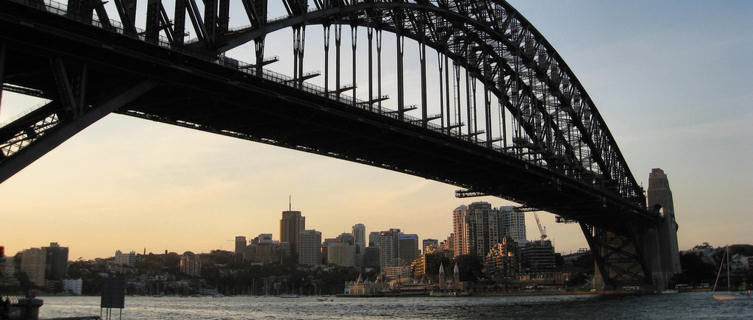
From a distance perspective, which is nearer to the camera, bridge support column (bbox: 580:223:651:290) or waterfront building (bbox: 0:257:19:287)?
bridge support column (bbox: 580:223:651:290)

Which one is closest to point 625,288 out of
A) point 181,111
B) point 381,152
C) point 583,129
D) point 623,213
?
point 623,213

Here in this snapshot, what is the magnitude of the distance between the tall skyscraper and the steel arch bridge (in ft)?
15.3

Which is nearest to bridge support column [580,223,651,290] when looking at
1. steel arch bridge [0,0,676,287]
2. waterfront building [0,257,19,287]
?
steel arch bridge [0,0,676,287]

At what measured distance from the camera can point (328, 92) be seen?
4344cm

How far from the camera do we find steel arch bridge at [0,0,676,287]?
28703 mm

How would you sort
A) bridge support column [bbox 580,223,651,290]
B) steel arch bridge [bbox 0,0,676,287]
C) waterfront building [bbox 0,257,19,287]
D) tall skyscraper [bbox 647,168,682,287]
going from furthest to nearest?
1. waterfront building [bbox 0,257,19,287]
2. tall skyscraper [bbox 647,168,682,287]
3. bridge support column [bbox 580,223,651,290]
4. steel arch bridge [bbox 0,0,676,287]

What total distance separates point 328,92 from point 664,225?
70.9m

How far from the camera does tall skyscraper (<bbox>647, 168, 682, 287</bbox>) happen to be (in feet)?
327

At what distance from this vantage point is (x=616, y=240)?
4077 inches

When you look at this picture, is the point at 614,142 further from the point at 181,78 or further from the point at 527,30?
the point at 181,78

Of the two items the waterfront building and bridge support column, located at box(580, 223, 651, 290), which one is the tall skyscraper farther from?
the waterfront building

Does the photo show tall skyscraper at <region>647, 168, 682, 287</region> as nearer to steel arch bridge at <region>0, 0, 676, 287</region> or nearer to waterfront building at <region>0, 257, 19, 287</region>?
steel arch bridge at <region>0, 0, 676, 287</region>

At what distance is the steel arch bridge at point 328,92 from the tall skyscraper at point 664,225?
467cm

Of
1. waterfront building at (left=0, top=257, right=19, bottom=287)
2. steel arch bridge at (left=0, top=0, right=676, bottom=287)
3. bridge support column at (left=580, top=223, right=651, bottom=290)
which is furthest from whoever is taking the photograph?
waterfront building at (left=0, top=257, right=19, bottom=287)
